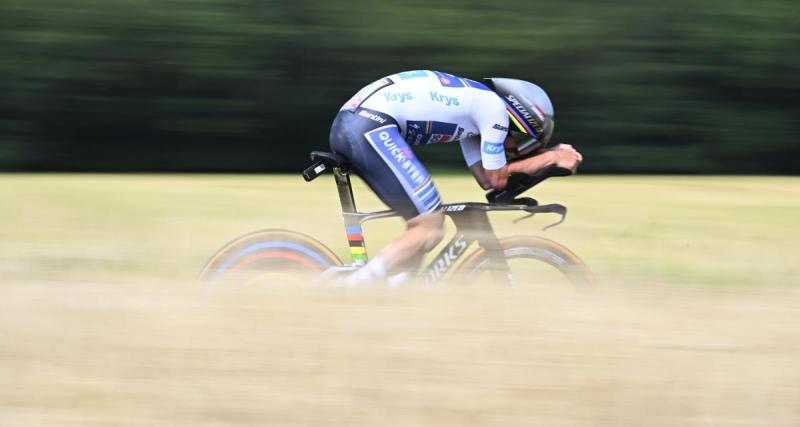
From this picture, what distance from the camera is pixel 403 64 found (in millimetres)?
11898

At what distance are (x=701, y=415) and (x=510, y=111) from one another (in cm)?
242

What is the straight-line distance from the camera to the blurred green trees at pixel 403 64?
11.8 meters

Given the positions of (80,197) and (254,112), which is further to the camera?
(254,112)

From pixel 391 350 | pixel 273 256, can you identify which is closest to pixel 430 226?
pixel 273 256

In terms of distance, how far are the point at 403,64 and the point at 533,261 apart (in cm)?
665

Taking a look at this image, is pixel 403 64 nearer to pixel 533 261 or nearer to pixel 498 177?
pixel 498 177

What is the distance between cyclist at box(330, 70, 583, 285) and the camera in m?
5.61

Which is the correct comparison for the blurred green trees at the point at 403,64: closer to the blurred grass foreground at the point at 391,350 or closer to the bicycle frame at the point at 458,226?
the bicycle frame at the point at 458,226

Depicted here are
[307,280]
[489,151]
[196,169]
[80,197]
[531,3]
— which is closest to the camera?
[307,280]

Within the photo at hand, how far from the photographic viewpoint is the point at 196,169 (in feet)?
42.0

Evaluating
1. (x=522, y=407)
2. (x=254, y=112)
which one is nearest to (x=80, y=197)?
(x=254, y=112)

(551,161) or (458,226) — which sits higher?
(551,161)

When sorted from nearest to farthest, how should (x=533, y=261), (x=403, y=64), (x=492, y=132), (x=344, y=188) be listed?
1. (x=533, y=261)
2. (x=492, y=132)
3. (x=344, y=188)
4. (x=403, y=64)

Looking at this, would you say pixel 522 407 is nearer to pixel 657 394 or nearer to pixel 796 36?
pixel 657 394
